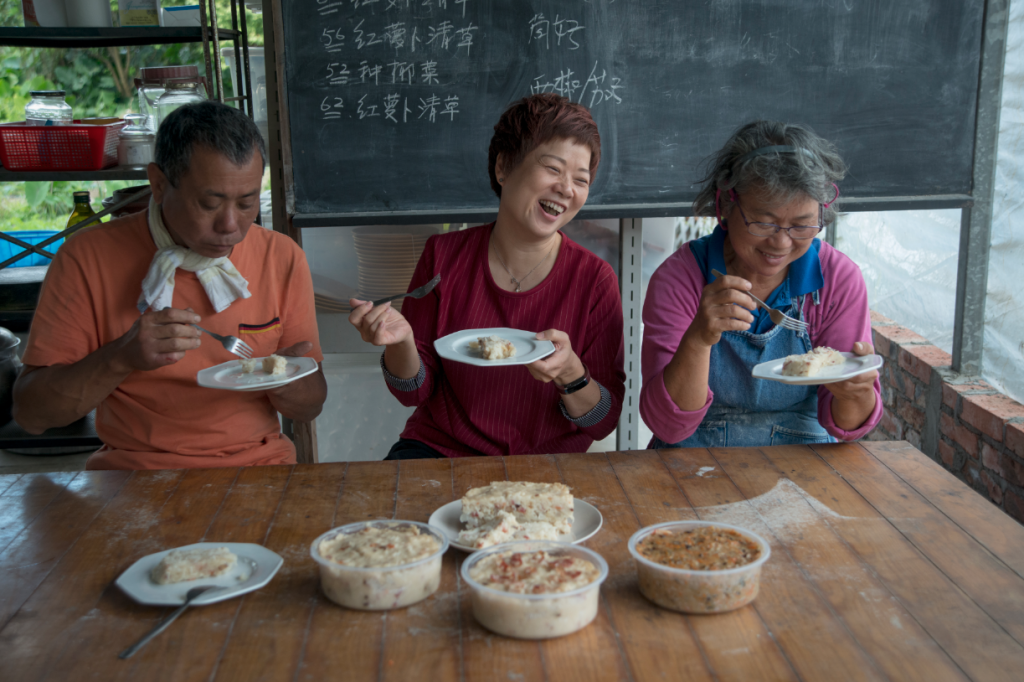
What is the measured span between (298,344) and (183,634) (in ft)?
3.32

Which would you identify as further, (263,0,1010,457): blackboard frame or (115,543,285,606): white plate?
(263,0,1010,457): blackboard frame

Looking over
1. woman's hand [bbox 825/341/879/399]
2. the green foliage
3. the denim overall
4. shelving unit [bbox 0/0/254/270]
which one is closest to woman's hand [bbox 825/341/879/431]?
woman's hand [bbox 825/341/879/399]

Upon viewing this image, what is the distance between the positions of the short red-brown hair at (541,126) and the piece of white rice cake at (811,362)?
0.81m

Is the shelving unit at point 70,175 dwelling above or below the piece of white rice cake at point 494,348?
above

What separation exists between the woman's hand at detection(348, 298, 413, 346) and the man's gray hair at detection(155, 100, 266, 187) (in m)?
0.46

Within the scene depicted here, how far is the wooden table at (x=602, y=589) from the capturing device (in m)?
1.08

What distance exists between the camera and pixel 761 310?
205 cm

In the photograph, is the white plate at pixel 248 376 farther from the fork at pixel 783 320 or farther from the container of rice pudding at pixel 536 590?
the fork at pixel 783 320

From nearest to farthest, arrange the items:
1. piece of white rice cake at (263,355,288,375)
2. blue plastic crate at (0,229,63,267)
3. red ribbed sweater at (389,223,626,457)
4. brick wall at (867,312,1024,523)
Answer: piece of white rice cake at (263,355,288,375) → red ribbed sweater at (389,223,626,457) → brick wall at (867,312,1024,523) → blue plastic crate at (0,229,63,267)

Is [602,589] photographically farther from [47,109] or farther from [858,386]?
[47,109]

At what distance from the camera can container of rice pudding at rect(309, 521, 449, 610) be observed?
3.86 ft

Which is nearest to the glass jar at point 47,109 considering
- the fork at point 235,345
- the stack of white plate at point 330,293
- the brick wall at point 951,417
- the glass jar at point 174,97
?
the glass jar at point 174,97

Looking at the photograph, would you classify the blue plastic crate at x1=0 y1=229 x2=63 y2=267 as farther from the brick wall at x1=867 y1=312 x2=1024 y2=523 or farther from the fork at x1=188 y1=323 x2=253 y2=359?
the brick wall at x1=867 y1=312 x2=1024 y2=523

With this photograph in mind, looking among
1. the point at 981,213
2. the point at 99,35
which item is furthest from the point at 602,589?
the point at 99,35
